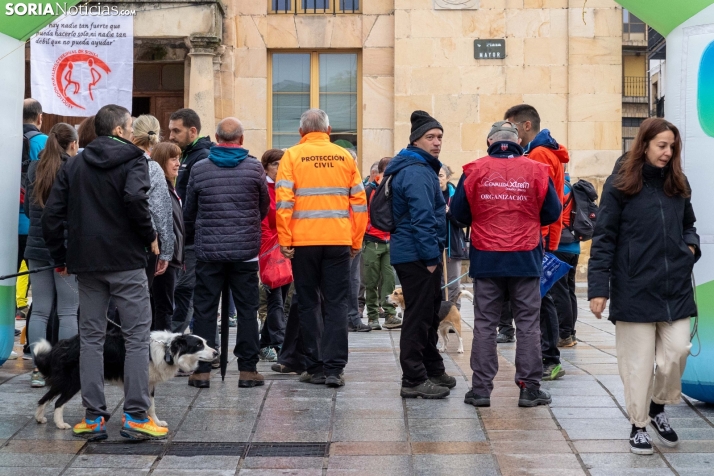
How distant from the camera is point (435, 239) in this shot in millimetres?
6996

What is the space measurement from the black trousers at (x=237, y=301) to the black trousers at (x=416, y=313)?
1.21 metres

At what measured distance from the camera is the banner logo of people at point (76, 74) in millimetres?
12945

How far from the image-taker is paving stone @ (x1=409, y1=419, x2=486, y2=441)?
19.6 ft

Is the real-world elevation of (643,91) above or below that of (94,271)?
above

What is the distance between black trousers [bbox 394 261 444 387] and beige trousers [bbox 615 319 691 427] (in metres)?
1.66

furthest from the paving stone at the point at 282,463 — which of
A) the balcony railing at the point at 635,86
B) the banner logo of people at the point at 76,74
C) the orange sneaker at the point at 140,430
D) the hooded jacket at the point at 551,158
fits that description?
the balcony railing at the point at 635,86

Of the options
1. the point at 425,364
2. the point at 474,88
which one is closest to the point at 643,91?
the point at 474,88

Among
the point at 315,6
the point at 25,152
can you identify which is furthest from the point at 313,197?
the point at 315,6

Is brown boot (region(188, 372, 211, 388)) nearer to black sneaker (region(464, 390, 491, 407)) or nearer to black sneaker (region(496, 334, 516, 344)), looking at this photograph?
black sneaker (region(464, 390, 491, 407))

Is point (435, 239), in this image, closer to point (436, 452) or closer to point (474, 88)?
point (436, 452)

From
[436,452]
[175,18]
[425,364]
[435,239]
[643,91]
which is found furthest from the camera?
[643,91]

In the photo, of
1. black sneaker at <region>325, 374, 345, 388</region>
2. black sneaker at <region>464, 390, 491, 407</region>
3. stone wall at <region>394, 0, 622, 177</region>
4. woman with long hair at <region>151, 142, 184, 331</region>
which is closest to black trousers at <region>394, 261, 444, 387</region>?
black sneaker at <region>464, 390, 491, 407</region>

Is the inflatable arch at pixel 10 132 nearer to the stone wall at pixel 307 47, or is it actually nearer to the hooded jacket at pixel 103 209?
the hooded jacket at pixel 103 209

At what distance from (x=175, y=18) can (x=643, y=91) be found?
38840 mm
